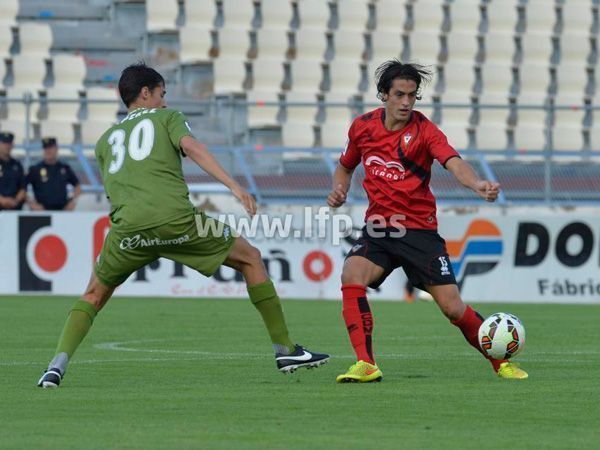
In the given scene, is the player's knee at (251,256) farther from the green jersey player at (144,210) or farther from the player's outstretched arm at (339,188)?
the player's outstretched arm at (339,188)

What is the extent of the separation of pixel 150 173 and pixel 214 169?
0.59 metres

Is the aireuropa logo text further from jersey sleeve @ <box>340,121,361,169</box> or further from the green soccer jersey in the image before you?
jersey sleeve @ <box>340,121,361,169</box>

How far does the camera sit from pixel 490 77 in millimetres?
27359

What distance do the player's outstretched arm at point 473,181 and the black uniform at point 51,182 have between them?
481 inches

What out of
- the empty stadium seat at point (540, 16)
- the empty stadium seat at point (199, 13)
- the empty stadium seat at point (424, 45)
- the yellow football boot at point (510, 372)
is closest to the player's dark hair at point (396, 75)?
the yellow football boot at point (510, 372)

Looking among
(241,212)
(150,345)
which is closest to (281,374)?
(150,345)

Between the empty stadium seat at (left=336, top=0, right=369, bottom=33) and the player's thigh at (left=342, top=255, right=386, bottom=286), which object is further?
the empty stadium seat at (left=336, top=0, right=369, bottom=33)

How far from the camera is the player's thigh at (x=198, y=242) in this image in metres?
8.58

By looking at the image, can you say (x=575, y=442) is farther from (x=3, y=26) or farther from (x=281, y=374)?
(x=3, y=26)

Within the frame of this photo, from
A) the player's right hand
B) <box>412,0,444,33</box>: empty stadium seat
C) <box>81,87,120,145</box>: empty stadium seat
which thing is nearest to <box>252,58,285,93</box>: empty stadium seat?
<box>81,87,120,145</box>: empty stadium seat

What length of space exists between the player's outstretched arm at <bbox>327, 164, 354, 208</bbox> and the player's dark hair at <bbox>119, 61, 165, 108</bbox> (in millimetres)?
1386

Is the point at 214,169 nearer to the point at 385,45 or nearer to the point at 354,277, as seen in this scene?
the point at 354,277

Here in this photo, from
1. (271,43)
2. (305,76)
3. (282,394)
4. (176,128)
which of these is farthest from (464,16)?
(282,394)

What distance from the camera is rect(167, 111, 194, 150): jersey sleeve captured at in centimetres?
846
